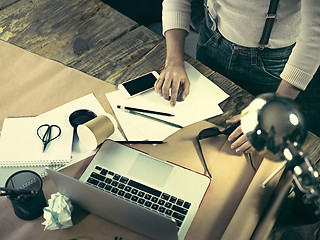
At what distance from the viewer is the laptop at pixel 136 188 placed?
82 cm

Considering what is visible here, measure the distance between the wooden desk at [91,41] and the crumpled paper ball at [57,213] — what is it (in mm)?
362

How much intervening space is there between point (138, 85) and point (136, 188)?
39cm

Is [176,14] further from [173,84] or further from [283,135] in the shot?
[283,135]

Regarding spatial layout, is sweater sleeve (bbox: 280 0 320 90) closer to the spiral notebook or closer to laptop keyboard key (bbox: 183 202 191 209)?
laptop keyboard key (bbox: 183 202 191 209)

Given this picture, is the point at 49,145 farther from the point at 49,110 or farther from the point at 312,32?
the point at 312,32

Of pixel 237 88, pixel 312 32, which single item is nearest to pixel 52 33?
pixel 237 88

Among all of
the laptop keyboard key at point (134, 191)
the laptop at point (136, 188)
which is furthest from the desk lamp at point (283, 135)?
the laptop keyboard key at point (134, 191)

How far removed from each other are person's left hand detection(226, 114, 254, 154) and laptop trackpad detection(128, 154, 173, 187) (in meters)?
0.20

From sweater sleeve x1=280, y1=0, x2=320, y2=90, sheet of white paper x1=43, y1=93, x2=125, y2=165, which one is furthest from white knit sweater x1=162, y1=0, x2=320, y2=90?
sheet of white paper x1=43, y1=93, x2=125, y2=165

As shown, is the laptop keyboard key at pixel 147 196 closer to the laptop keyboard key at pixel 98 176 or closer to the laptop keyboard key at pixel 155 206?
the laptop keyboard key at pixel 155 206

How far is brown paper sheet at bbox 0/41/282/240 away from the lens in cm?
89

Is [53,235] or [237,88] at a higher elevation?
[237,88]

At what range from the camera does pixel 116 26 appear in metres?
1.38

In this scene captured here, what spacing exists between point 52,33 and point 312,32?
36.5 inches
